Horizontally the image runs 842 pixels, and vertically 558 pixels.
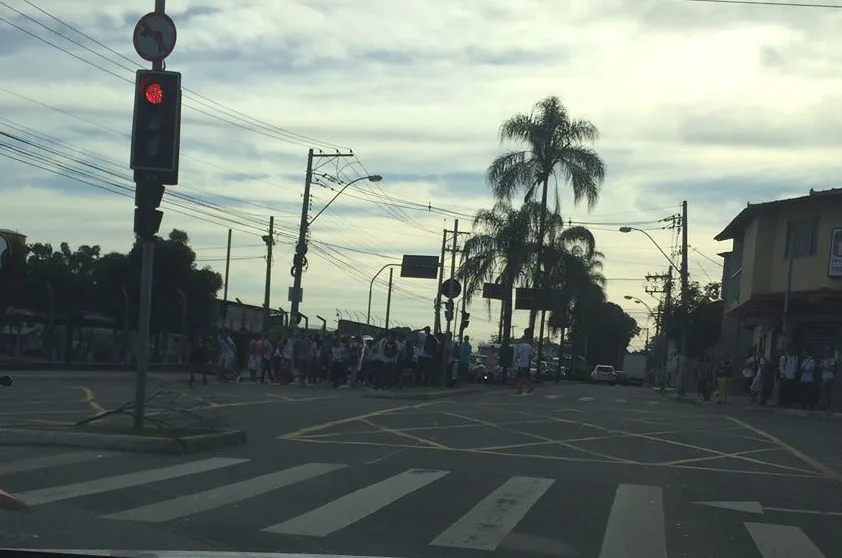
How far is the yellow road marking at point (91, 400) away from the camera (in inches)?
648

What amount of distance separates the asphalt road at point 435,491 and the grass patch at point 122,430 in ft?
1.92

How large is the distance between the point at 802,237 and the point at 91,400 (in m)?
25.9

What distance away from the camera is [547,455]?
43.7 feet

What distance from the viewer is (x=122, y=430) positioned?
12.3m

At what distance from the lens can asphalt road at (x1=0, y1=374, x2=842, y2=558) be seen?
24.5ft

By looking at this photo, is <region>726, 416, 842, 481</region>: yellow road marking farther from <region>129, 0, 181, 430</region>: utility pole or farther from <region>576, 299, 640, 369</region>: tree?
<region>576, 299, 640, 369</region>: tree

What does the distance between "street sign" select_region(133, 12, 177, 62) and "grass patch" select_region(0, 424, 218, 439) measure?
435 centimetres

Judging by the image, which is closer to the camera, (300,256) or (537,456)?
(537,456)

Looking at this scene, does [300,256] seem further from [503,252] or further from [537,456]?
[537,456]

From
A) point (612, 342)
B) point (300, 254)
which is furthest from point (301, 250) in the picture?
point (612, 342)

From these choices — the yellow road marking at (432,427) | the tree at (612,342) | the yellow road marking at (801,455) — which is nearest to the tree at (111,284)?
the yellow road marking at (432,427)

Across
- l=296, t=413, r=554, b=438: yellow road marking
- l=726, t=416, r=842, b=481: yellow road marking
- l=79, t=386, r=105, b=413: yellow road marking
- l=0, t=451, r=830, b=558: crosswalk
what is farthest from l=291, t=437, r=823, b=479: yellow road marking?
l=79, t=386, r=105, b=413: yellow road marking

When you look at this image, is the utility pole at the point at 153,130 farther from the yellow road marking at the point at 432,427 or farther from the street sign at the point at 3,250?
the yellow road marking at the point at 432,427

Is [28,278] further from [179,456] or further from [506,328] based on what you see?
[179,456]
